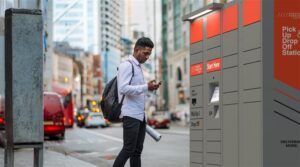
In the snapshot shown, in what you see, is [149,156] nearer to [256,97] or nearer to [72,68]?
[256,97]

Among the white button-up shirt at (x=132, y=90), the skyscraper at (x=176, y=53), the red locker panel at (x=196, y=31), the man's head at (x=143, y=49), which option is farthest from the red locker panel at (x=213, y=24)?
the skyscraper at (x=176, y=53)

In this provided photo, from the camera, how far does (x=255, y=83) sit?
6.68 m

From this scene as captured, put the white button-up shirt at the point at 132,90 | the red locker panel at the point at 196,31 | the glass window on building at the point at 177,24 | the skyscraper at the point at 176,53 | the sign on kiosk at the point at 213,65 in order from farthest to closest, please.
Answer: the glass window on building at the point at 177,24 < the skyscraper at the point at 176,53 < the red locker panel at the point at 196,31 < the sign on kiosk at the point at 213,65 < the white button-up shirt at the point at 132,90

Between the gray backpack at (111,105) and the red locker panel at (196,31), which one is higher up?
the red locker panel at (196,31)

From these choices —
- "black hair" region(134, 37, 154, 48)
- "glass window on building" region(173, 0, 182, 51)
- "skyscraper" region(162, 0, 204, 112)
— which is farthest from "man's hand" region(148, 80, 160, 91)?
"glass window on building" region(173, 0, 182, 51)

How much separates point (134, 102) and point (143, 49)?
62 centimetres

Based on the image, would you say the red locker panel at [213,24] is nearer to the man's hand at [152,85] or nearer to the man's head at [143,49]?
the man's head at [143,49]

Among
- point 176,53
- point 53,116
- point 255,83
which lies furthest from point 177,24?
point 255,83

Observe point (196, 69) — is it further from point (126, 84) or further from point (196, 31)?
point (126, 84)

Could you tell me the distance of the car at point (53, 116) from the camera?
934 inches

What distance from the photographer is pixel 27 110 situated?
6023mm

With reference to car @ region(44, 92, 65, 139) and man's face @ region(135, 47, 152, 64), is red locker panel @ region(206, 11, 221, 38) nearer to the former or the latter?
man's face @ region(135, 47, 152, 64)

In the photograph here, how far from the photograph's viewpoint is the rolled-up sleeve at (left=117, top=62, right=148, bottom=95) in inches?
268

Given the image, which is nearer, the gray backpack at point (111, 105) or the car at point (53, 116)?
the gray backpack at point (111, 105)
